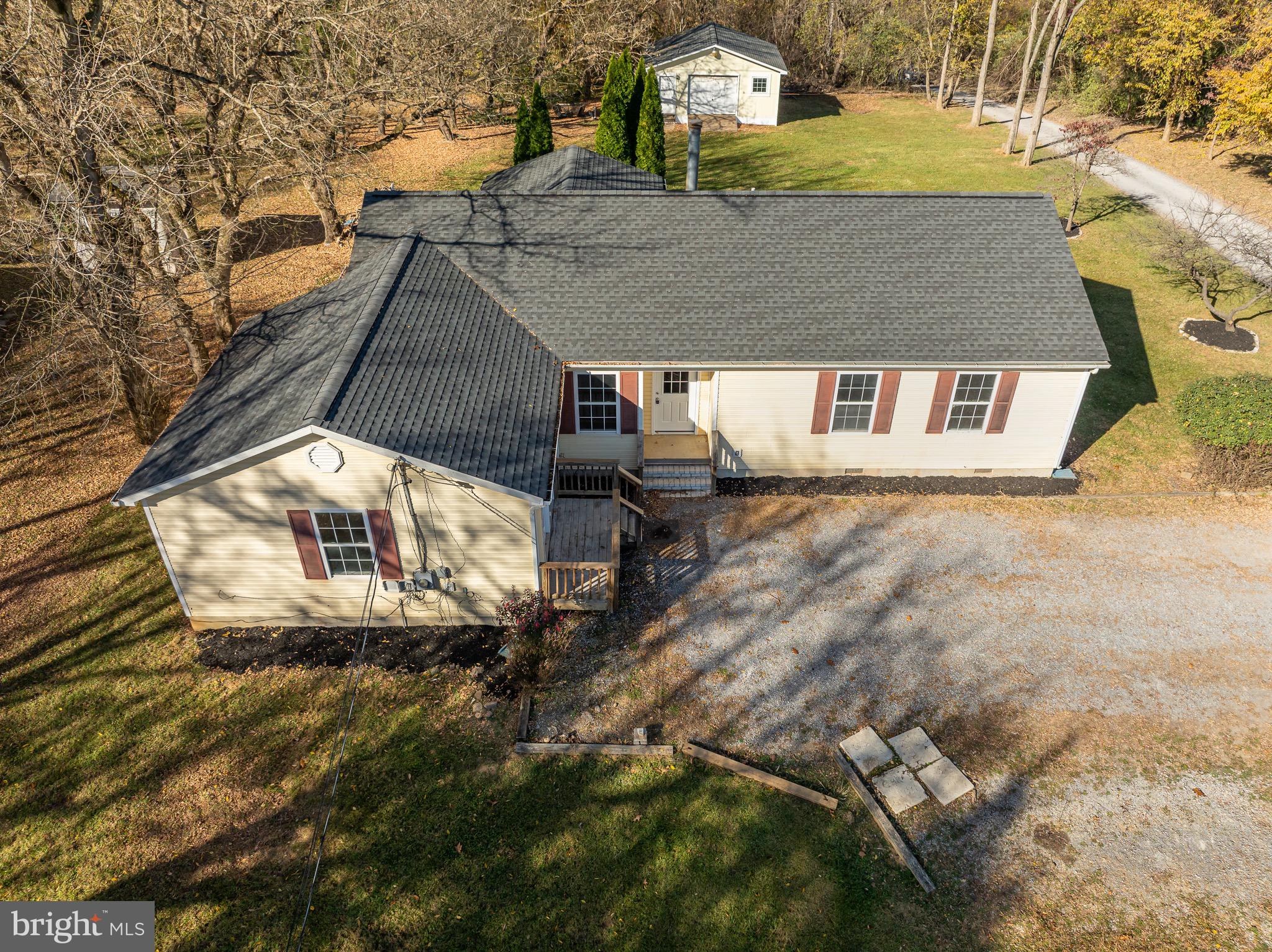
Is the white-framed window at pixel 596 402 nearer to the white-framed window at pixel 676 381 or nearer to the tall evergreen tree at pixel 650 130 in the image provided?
the white-framed window at pixel 676 381

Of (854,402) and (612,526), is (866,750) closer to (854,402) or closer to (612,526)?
(612,526)

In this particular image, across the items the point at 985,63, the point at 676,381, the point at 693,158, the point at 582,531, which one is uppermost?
the point at 985,63

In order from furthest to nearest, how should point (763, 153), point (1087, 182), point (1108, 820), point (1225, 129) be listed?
point (763, 153), point (1087, 182), point (1225, 129), point (1108, 820)

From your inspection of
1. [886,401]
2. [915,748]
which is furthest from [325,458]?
[886,401]

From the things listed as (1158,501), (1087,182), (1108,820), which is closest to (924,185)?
(1087,182)

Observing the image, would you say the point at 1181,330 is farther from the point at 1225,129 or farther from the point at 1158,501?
the point at 1225,129

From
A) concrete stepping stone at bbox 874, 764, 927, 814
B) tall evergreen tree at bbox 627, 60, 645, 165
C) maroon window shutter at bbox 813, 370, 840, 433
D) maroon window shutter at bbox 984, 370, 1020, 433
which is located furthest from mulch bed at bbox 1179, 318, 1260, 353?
tall evergreen tree at bbox 627, 60, 645, 165
